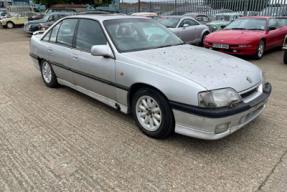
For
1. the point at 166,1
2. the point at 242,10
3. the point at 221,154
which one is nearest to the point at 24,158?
the point at 221,154

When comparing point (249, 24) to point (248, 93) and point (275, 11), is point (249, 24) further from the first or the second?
point (275, 11)

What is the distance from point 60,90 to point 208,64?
10.8 feet

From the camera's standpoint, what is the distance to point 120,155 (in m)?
2.77

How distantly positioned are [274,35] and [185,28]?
3.32 meters

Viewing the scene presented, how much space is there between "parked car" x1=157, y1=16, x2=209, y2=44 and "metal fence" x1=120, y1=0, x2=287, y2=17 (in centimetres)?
730

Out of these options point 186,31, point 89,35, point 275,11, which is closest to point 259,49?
point 186,31

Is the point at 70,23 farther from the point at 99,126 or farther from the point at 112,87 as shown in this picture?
the point at 99,126

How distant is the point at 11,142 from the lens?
306 centimetres

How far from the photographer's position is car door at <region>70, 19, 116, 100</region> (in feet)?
11.2

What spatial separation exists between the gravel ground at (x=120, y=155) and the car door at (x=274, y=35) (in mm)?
4857

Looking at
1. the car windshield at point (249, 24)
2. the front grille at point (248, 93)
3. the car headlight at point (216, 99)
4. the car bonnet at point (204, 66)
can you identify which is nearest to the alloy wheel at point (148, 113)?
the car bonnet at point (204, 66)

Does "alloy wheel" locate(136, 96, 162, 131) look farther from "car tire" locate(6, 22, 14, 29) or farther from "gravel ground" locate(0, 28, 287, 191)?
"car tire" locate(6, 22, 14, 29)

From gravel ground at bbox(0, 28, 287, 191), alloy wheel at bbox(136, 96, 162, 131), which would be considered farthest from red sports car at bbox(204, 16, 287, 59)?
alloy wheel at bbox(136, 96, 162, 131)

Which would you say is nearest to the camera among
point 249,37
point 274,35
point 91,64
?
point 91,64
